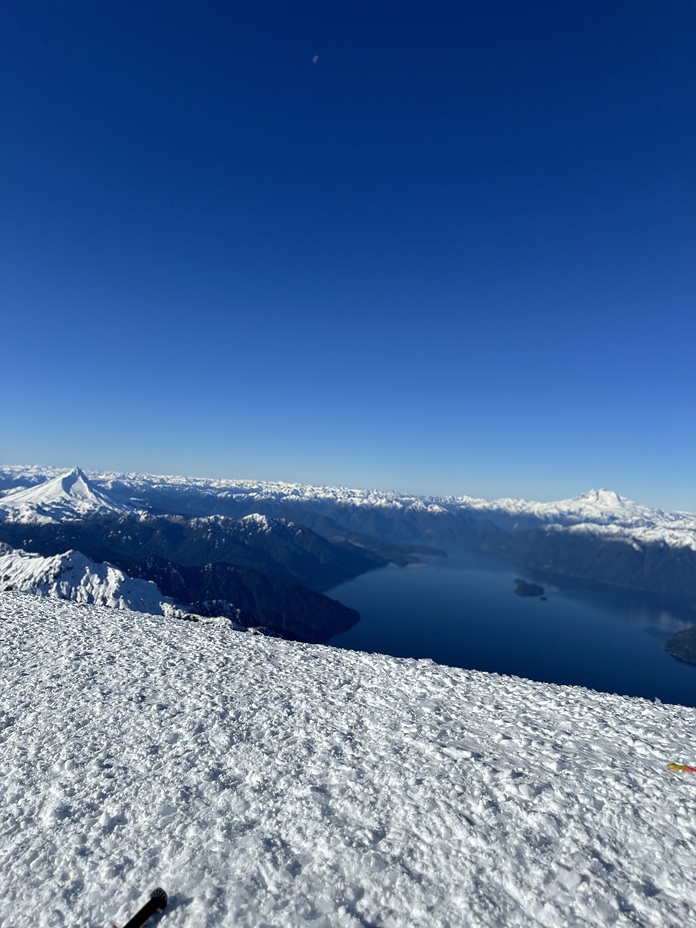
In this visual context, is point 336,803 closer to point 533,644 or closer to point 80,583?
point 80,583

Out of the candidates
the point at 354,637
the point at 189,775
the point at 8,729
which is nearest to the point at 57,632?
the point at 8,729

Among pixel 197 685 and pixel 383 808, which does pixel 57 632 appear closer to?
pixel 197 685

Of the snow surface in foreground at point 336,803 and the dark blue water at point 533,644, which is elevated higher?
the snow surface in foreground at point 336,803

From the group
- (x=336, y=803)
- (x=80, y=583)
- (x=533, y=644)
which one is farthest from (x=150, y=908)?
(x=533, y=644)

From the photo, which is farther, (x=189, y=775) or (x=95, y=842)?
(x=189, y=775)

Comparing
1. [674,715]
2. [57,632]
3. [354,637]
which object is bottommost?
[354,637]

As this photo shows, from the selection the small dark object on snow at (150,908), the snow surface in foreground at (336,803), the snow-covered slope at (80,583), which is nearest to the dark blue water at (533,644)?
the snow-covered slope at (80,583)

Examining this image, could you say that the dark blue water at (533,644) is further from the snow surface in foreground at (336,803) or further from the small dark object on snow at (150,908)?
the small dark object on snow at (150,908)
